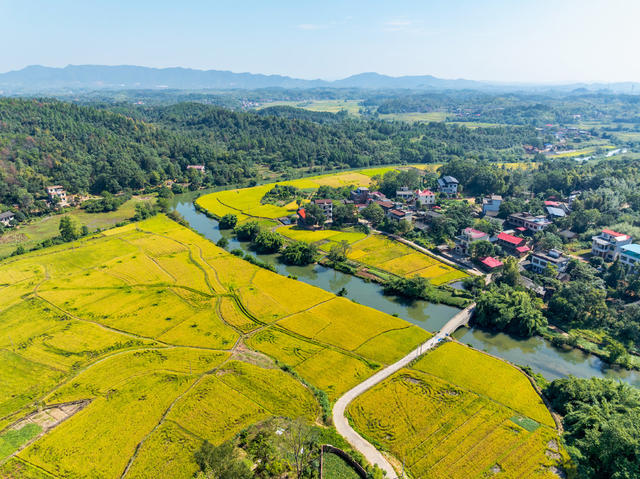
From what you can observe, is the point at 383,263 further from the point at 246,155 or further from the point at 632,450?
the point at 246,155

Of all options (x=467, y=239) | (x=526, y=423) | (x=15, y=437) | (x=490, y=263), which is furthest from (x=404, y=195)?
(x=15, y=437)

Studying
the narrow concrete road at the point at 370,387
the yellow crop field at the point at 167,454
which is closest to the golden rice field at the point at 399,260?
the narrow concrete road at the point at 370,387

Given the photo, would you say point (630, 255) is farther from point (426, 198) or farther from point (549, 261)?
point (426, 198)

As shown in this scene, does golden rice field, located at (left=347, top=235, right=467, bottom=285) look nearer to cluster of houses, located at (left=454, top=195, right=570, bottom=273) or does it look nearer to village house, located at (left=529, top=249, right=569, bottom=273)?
cluster of houses, located at (left=454, top=195, right=570, bottom=273)

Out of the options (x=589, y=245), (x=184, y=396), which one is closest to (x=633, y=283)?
(x=589, y=245)

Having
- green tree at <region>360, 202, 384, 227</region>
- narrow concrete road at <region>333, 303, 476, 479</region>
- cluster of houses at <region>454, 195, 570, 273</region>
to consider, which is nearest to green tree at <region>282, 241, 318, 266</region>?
green tree at <region>360, 202, 384, 227</region>

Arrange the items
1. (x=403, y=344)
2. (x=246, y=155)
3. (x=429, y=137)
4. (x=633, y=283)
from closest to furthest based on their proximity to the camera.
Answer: (x=403, y=344)
(x=633, y=283)
(x=246, y=155)
(x=429, y=137)

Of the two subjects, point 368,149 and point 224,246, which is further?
point 368,149
